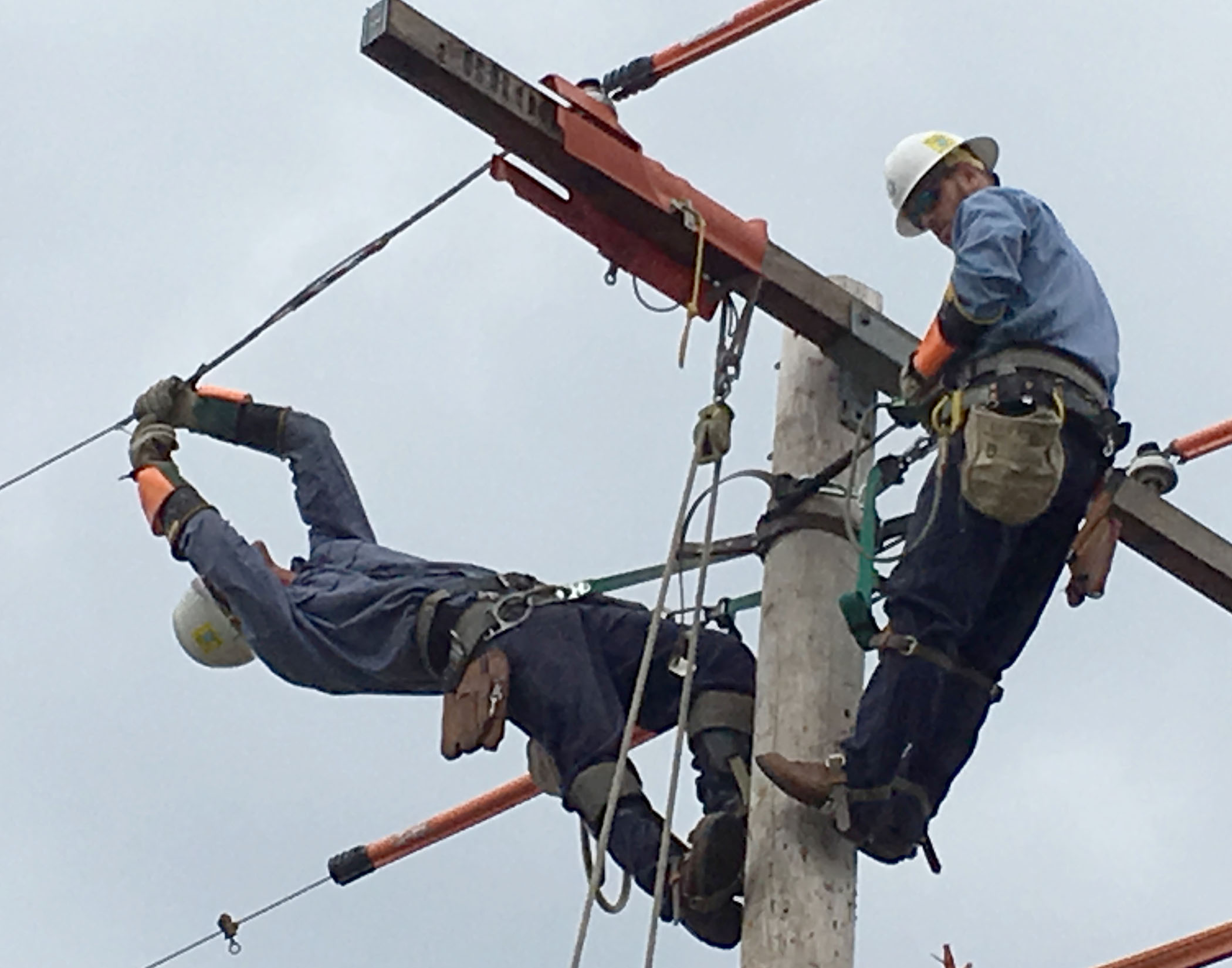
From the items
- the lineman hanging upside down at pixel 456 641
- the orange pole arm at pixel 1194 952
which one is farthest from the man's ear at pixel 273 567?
the orange pole arm at pixel 1194 952

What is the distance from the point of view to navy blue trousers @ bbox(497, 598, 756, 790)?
6.58 m

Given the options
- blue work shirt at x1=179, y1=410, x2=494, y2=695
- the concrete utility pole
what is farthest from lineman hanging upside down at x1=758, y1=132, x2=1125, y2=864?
blue work shirt at x1=179, y1=410, x2=494, y2=695

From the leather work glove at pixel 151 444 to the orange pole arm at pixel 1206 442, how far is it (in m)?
2.78

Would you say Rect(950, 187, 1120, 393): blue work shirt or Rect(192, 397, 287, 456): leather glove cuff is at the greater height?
Rect(192, 397, 287, 456): leather glove cuff

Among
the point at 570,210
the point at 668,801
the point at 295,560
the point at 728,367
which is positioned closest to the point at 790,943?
the point at 668,801

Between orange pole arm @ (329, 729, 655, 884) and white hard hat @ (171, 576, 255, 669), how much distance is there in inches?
27.3

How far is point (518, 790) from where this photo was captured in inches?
311

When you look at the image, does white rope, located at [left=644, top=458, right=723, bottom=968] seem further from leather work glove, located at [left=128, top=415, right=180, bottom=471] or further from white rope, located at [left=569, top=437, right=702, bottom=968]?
leather work glove, located at [left=128, top=415, right=180, bottom=471]

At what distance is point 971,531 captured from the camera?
19.3ft

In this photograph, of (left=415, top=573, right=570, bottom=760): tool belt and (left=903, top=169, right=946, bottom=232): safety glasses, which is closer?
(left=903, top=169, right=946, bottom=232): safety glasses

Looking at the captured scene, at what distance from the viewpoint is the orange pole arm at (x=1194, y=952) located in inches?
307

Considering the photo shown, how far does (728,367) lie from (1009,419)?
0.91 meters

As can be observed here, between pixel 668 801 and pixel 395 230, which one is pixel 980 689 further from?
pixel 395 230

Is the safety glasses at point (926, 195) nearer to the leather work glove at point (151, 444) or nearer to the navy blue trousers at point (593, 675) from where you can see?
Result: the navy blue trousers at point (593, 675)
